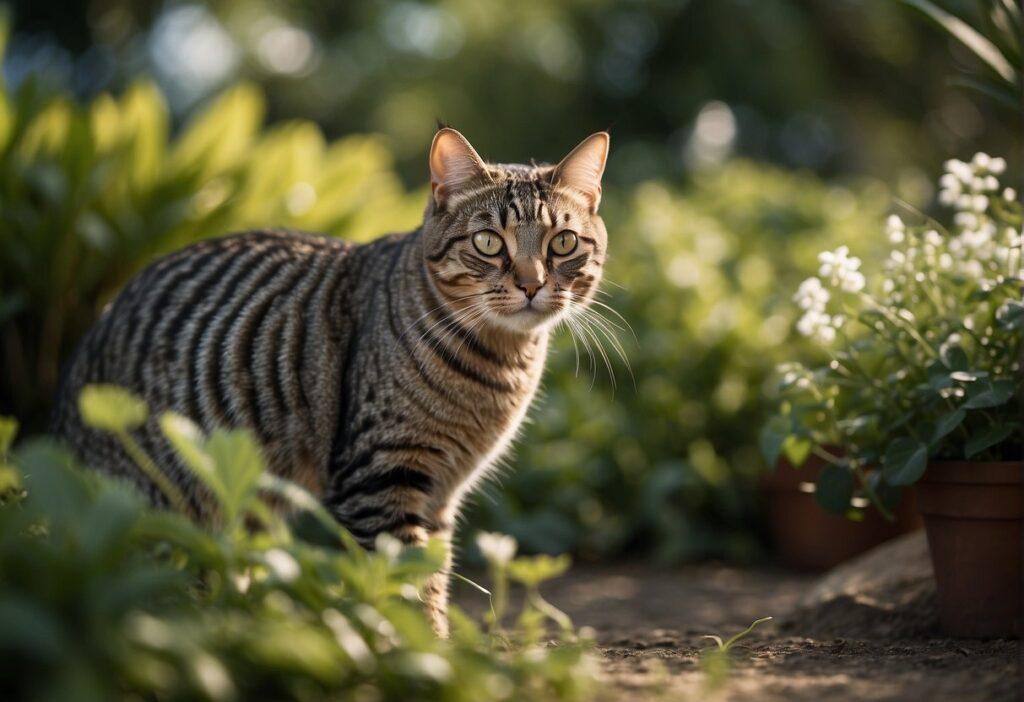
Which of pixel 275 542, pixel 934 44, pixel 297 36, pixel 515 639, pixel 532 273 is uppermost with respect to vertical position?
pixel 297 36

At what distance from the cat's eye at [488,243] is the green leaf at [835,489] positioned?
105cm

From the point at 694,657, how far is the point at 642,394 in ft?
7.56

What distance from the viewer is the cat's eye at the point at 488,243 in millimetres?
2703

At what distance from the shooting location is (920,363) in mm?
2602

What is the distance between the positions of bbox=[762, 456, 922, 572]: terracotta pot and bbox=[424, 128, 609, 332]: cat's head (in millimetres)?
1544

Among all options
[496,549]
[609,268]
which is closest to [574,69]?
[609,268]

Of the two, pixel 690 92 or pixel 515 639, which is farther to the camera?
pixel 690 92

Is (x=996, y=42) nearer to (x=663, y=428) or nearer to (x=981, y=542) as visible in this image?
(x=981, y=542)

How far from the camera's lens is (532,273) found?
2.63m

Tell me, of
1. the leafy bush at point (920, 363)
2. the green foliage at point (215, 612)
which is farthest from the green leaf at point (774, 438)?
the green foliage at point (215, 612)

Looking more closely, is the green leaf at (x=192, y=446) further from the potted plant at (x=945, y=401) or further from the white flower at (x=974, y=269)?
the white flower at (x=974, y=269)

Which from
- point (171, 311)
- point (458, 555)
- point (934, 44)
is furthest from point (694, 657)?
point (934, 44)

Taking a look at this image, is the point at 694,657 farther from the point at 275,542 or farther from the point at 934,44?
the point at 934,44

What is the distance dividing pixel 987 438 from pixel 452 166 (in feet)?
4.96
